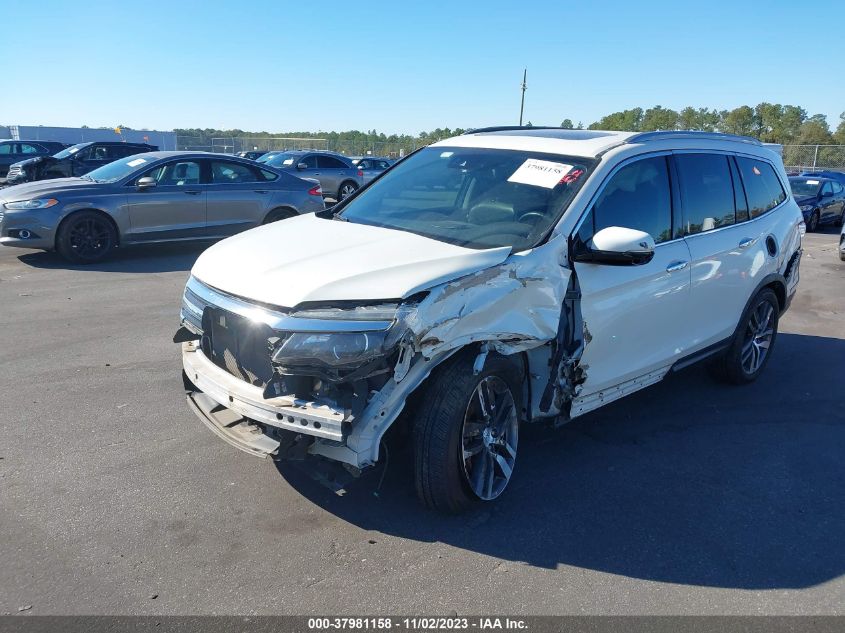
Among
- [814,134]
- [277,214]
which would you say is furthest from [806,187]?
[814,134]

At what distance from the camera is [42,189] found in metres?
10.2

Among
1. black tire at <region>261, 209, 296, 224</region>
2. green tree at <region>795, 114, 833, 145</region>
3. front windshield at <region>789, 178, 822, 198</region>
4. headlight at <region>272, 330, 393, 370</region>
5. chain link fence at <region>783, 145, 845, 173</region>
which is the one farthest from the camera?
green tree at <region>795, 114, 833, 145</region>

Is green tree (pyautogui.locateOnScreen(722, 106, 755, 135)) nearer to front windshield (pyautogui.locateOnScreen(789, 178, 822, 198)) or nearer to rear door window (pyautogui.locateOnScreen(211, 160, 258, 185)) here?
front windshield (pyautogui.locateOnScreen(789, 178, 822, 198))

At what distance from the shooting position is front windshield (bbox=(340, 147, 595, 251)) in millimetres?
3992

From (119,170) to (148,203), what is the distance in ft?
2.62

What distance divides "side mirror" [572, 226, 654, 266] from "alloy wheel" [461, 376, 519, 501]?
87 centimetres

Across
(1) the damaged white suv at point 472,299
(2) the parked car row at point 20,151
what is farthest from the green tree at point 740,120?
(1) the damaged white suv at point 472,299

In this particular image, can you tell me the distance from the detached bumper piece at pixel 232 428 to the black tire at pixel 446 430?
69 centimetres

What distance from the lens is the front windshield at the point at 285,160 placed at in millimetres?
21894

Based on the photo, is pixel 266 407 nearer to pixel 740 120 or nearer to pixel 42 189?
pixel 42 189

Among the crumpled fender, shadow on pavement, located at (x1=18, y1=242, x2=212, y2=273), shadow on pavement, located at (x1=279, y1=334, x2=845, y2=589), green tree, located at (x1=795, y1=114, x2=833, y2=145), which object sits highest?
green tree, located at (x1=795, y1=114, x2=833, y2=145)

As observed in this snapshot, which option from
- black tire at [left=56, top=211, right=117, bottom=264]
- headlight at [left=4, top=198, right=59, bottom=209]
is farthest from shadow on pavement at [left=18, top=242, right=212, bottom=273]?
headlight at [left=4, top=198, right=59, bottom=209]

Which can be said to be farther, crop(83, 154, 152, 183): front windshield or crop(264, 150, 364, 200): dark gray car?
crop(264, 150, 364, 200): dark gray car

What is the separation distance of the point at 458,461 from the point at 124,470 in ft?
6.55
